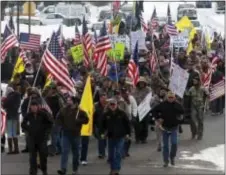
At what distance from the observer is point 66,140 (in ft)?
42.8

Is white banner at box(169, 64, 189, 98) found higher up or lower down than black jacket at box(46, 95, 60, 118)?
higher up

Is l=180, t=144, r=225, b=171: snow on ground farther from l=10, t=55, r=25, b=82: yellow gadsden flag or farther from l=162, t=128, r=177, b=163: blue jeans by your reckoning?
l=10, t=55, r=25, b=82: yellow gadsden flag

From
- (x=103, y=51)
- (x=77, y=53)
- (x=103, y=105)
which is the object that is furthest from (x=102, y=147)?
(x=77, y=53)

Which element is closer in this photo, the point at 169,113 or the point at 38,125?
the point at 38,125

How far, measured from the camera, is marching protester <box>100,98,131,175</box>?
12820mm

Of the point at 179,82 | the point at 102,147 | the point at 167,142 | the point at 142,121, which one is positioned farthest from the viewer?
the point at 142,121

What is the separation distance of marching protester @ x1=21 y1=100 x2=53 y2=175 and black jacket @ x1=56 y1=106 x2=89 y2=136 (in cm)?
28

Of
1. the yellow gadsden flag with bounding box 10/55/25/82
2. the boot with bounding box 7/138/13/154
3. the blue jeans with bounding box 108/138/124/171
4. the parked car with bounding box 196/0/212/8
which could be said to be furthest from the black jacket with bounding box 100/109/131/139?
the parked car with bounding box 196/0/212/8

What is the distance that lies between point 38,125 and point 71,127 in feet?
1.93

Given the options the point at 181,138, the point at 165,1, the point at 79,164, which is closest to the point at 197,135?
the point at 181,138

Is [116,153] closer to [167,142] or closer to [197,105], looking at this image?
[167,142]

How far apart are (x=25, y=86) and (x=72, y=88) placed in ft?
7.79

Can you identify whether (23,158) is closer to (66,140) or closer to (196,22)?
(66,140)

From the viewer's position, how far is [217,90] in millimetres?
20359
